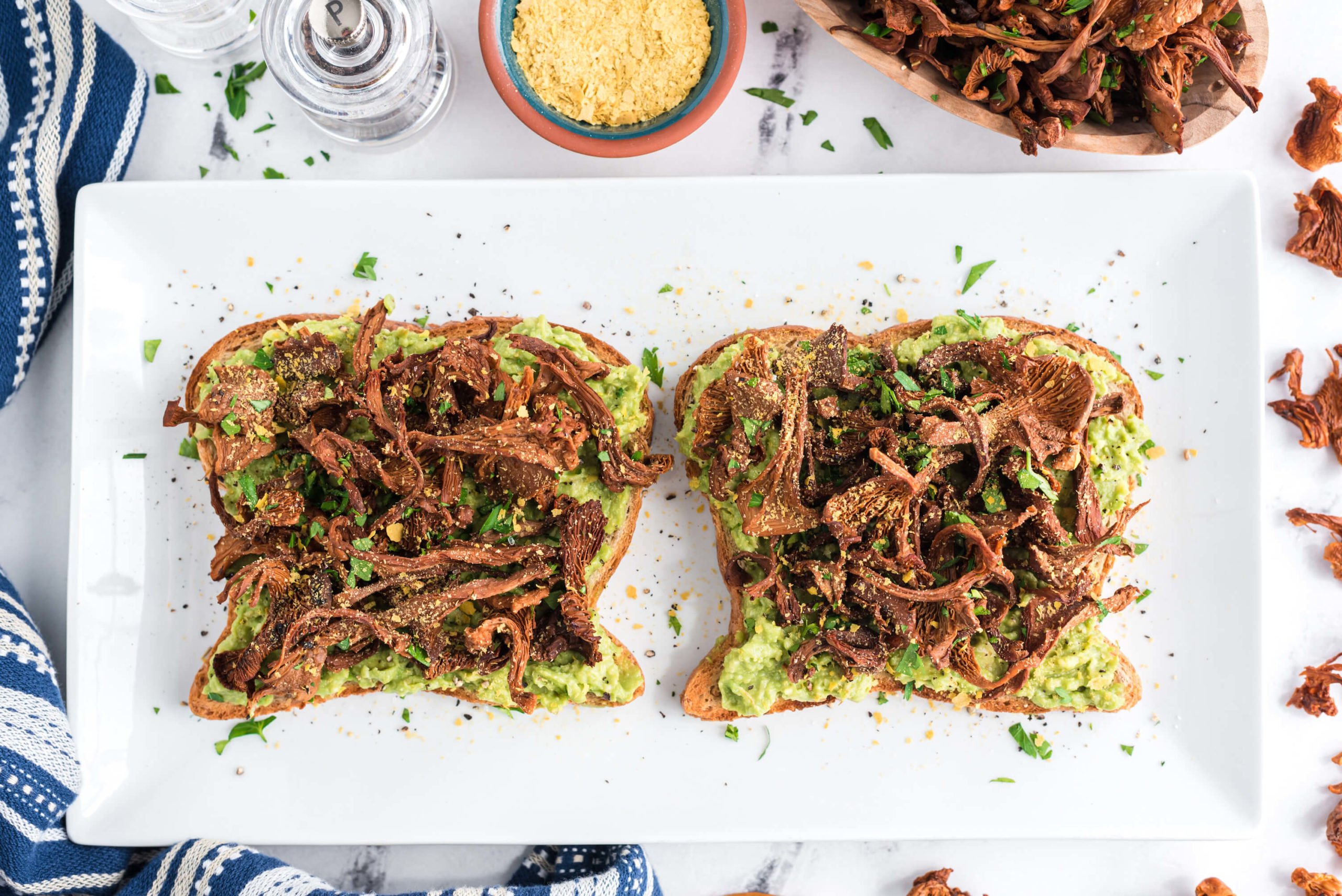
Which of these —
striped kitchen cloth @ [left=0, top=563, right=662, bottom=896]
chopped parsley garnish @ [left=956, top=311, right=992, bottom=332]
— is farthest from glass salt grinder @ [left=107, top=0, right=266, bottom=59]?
chopped parsley garnish @ [left=956, top=311, right=992, bottom=332]

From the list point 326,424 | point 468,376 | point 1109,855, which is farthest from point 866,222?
point 1109,855

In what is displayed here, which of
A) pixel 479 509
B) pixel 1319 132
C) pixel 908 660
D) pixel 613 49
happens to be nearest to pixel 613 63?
pixel 613 49

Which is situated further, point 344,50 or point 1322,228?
point 1322,228

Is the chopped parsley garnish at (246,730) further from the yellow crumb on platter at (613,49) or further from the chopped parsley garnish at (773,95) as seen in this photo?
the chopped parsley garnish at (773,95)

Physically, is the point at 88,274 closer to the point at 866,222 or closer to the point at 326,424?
the point at 326,424

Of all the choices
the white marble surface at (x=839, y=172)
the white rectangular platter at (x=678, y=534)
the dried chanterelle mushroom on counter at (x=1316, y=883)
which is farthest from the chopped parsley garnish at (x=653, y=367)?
the dried chanterelle mushroom on counter at (x=1316, y=883)

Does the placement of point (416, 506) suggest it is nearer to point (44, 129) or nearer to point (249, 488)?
point (249, 488)
